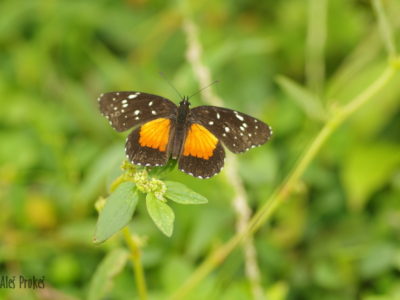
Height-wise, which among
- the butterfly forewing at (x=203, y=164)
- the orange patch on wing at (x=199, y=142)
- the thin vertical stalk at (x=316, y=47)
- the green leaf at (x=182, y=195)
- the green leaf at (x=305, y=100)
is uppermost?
the thin vertical stalk at (x=316, y=47)

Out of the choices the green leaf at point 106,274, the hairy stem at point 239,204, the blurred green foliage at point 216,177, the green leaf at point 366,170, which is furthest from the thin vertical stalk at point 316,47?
the green leaf at point 106,274

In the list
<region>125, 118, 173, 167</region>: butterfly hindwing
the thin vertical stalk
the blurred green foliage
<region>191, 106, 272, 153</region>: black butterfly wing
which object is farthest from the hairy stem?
the thin vertical stalk

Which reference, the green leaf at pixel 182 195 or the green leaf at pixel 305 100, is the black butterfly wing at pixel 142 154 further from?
the green leaf at pixel 305 100

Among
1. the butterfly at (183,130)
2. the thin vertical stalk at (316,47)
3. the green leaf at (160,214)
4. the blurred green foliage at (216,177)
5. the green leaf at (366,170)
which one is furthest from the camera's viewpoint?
the thin vertical stalk at (316,47)

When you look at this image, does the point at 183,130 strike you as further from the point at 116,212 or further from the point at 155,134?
the point at 116,212

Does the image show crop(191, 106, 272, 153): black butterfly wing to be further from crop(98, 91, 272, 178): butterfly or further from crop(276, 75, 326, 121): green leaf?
crop(276, 75, 326, 121): green leaf

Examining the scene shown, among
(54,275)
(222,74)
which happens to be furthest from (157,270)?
(222,74)
